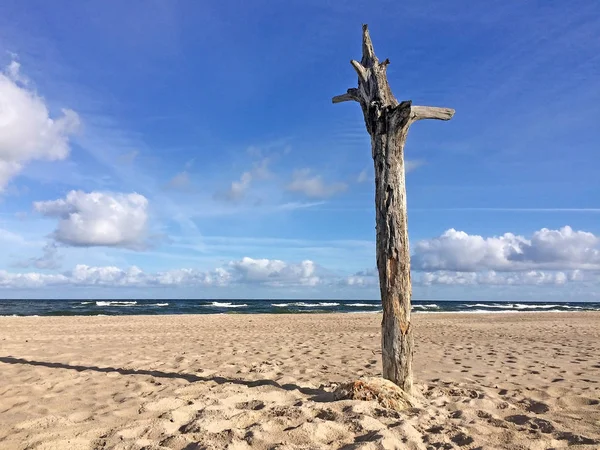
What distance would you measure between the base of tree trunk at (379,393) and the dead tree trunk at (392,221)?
0.29 metres

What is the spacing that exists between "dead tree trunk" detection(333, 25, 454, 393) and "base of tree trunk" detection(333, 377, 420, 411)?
0.94ft

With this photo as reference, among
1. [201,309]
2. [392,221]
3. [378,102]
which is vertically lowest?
[201,309]

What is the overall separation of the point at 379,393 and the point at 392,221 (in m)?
1.96

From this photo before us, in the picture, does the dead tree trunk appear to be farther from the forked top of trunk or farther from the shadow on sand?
the shadow on sand

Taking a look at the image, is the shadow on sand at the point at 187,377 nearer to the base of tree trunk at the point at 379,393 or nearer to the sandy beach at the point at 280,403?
the sandy beach at the point at 280,403

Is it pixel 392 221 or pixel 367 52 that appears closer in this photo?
pixel 392 221

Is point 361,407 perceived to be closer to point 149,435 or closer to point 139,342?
point 149,435

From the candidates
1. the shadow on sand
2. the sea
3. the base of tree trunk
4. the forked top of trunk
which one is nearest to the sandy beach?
the shadow on sand

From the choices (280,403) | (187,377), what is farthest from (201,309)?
(280,403)

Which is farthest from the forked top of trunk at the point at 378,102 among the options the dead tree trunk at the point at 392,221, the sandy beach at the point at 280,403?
the sandy beach at the point at 280,403

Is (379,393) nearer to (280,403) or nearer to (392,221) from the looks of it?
(280,403)

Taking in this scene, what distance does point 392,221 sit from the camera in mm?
5203

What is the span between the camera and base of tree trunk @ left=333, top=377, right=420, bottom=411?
4645 millimetres

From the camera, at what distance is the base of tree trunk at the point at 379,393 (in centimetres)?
464
